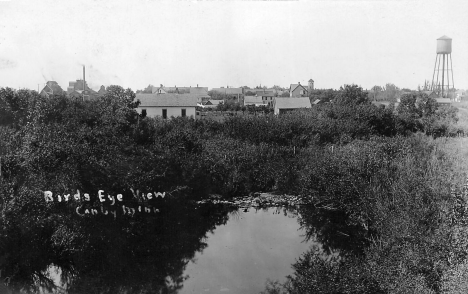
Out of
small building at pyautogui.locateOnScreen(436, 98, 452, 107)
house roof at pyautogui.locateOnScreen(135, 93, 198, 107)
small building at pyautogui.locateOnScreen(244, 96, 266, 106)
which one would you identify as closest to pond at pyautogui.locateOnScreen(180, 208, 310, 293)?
house roof at pyautogui.locateOnScreen(135, 93, 198, 107)

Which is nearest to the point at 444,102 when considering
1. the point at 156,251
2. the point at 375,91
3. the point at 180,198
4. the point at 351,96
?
the point at 351,96

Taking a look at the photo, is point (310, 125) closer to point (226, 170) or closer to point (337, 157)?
point (226, 170)

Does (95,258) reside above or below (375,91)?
below

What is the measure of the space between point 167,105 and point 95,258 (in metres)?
21.2

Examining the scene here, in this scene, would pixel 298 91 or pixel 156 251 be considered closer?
pixel 156 251

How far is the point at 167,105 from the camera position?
30.8m

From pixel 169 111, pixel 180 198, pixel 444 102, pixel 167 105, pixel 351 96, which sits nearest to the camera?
pixel 180 198

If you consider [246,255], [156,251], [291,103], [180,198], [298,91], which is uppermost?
[298,91]

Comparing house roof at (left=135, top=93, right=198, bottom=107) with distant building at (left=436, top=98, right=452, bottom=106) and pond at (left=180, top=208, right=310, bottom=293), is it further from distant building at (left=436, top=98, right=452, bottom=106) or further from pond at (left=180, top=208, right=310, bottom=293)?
distant building at (left=436, top=98, right=452, bottom=106)

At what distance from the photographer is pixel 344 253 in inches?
483

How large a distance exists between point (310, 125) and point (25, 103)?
17225 mm

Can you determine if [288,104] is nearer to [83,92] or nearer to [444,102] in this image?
[444,102]

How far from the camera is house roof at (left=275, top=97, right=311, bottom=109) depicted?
1622 inches

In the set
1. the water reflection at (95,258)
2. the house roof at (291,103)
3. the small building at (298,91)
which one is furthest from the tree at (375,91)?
Answer: the water reflection at (95,258)
